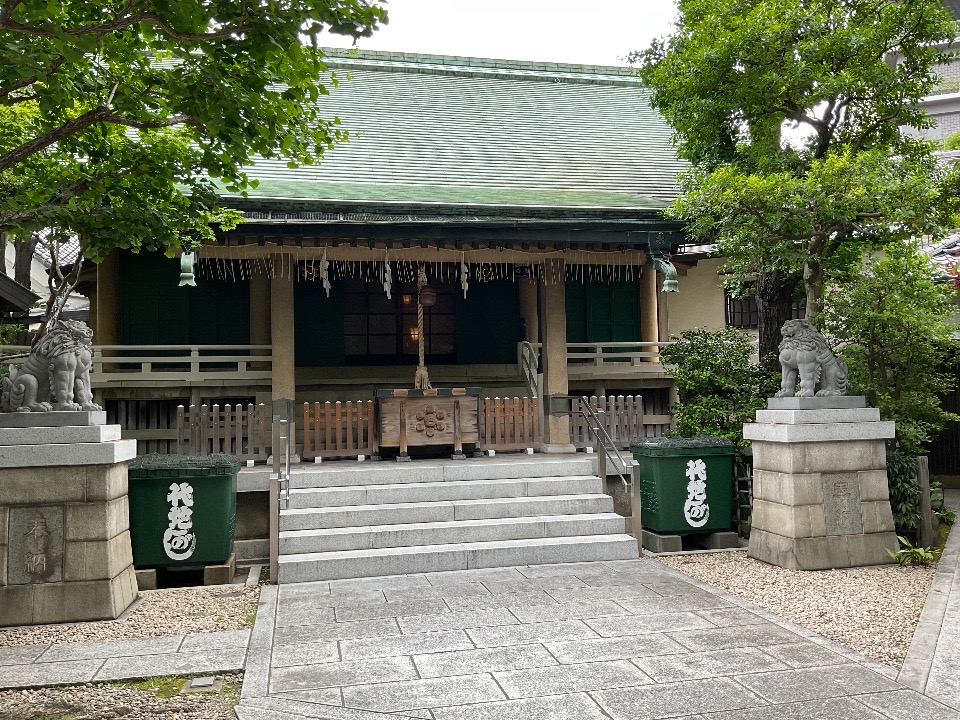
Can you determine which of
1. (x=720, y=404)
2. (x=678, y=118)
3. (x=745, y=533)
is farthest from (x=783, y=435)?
(x=678, y=118)

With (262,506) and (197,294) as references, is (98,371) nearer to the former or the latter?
(197,294)

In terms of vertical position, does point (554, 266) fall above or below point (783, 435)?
above

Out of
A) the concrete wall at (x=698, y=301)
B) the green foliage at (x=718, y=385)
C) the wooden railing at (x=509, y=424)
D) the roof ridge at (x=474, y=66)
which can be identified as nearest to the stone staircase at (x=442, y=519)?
the wooden railing at (x=509, y=424)

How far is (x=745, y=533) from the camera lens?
964cm

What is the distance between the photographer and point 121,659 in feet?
18.2

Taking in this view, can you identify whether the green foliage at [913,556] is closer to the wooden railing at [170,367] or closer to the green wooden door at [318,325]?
the wooden railing at [170,367]

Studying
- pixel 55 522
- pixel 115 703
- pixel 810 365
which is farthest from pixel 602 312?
pixel 115 703

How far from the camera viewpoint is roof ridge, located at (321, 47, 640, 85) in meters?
18.2

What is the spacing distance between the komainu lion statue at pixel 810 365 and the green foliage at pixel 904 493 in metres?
1.29

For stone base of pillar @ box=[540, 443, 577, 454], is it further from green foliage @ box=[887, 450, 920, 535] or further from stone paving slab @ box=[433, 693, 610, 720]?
stone paving slab @ box=[433, 693, 610, 720]

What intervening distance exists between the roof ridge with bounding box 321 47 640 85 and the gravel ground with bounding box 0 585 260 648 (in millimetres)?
13787

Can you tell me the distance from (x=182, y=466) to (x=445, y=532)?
3021mm

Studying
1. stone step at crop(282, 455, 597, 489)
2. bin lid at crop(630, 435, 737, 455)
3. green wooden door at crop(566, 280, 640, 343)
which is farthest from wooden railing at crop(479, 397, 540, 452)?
green wooden door at crop(566, 280, 640, 343)

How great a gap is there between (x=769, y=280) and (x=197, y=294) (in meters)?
9.79
